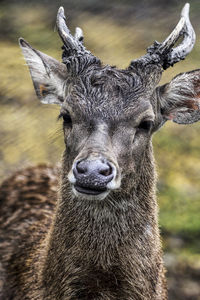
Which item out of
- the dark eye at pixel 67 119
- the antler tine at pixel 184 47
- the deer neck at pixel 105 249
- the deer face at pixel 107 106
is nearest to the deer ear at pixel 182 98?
the deer face at pixel 107 106

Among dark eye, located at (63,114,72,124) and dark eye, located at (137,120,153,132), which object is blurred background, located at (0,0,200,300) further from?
dark eye, located at (63,114,72,124)

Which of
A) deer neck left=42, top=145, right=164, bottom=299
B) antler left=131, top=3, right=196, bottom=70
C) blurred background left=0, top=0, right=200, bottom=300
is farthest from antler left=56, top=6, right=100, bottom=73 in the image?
blurred background left=0, top=0, right=200, bottom=300

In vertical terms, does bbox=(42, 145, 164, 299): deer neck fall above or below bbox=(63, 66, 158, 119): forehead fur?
below

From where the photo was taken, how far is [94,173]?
162 inches

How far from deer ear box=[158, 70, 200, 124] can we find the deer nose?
1.33 m

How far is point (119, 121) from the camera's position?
4.62 meters

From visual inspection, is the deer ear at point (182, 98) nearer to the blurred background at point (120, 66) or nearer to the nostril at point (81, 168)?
the nostril at point (81, 168)

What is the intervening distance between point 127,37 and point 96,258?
8.21 m

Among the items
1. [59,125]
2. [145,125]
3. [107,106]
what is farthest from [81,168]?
[59,125]

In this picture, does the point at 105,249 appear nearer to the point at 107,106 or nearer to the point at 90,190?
the point at 90,190

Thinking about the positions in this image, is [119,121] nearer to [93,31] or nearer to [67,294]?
[67,294]

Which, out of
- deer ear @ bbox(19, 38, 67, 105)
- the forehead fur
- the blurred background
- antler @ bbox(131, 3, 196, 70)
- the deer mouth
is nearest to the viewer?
the deer mouth

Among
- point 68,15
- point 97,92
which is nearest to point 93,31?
point 68,15

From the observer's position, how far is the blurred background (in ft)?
28.3
